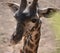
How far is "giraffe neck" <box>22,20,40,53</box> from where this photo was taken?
6.56 feet

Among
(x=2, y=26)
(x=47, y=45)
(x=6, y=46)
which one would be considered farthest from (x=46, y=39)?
(x=2, y=26)

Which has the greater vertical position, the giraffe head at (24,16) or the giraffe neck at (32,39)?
the giraffe head at (24,16)

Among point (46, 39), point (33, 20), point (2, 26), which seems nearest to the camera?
point (33, 20)

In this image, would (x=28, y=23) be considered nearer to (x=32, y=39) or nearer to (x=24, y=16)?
(x=24, y=16)

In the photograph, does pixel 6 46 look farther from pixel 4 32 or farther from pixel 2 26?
pixel 2 26

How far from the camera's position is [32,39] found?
2104mm

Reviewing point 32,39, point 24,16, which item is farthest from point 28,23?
point 32,39

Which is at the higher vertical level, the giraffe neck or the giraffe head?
the giraffe head

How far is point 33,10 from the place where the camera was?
6.66ft

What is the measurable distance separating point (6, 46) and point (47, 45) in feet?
2.09

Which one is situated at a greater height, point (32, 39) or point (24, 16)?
point (24, 16)

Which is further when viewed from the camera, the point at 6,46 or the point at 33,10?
the point at 6,46

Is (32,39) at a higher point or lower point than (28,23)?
lower

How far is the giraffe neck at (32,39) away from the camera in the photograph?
6.56 feet
